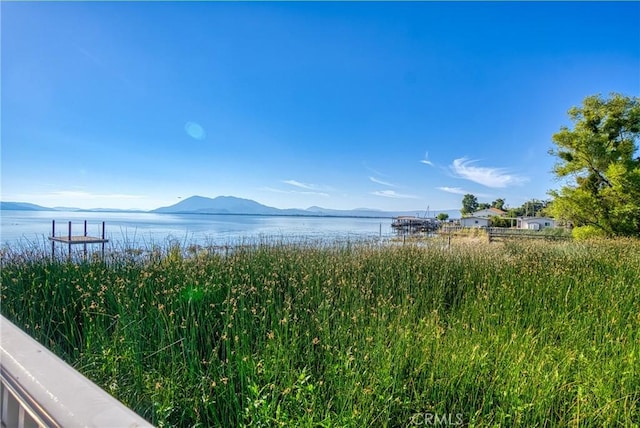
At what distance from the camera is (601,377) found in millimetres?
2031

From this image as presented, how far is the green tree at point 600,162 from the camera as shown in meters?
11.7

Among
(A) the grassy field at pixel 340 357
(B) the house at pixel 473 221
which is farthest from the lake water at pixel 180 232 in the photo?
(B) the house at pixel 473 221

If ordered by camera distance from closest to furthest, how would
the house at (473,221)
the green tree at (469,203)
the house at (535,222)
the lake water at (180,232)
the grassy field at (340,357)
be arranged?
1. the grassy field at (340,357)
2. the lake water at (180,232)
3. the house at (535,222)
4. the house at (473,221)
5. the green tree at (469,203)

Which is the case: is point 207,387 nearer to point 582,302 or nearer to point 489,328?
point 489,328

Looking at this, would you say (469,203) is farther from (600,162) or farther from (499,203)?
(600,162)

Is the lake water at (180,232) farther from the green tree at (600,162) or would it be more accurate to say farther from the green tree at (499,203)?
the green tree at (499,203)

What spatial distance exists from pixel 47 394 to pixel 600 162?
54.0 ft

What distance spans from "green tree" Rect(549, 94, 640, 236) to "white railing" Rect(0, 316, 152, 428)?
15235 millimetres

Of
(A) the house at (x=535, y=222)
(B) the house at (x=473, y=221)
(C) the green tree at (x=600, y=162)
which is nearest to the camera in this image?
(C) the green tree at (x=600, y=162)

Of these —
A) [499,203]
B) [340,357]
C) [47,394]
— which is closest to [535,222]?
[499,203]

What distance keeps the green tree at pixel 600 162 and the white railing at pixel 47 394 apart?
50.0 ft

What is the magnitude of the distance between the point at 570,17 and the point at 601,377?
280 inches

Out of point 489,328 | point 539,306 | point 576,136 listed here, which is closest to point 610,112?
point 576,136

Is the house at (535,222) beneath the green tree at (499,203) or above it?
beneath
